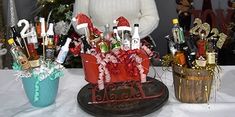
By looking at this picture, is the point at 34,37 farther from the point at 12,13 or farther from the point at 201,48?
the point at 12,13

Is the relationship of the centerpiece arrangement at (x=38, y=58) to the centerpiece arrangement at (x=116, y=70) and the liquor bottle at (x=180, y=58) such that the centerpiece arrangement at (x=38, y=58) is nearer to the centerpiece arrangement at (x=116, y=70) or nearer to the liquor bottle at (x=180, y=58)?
the centerpiece arrangement at (x=116, y=70)

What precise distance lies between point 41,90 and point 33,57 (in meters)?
0.11

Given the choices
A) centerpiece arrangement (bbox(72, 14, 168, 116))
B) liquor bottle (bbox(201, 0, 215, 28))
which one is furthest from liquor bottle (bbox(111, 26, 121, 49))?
liquor bottle (bbox(201, 0, 215, 28))

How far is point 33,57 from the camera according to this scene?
1079 millimetres

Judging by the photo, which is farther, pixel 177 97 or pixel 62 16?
pixel 62 16

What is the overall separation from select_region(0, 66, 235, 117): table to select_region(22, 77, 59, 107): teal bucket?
0.02 meters

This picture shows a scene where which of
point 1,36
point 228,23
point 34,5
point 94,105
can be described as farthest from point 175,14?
point 94,105

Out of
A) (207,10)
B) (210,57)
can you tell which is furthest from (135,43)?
(207,10)

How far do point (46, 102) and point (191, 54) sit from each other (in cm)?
50

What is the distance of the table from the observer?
108cm

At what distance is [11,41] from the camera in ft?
3.40

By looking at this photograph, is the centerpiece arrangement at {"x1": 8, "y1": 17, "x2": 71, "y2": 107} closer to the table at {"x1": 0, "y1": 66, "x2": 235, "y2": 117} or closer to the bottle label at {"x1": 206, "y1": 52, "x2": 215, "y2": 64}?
the table at {"x1": 0, "y1": 66, "x2": 235, "y2": 117}

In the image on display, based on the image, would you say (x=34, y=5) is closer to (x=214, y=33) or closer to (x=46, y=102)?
(x=46, y=102)

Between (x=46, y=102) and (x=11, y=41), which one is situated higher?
(x=11, y=41)
